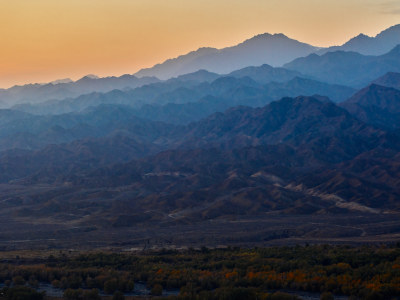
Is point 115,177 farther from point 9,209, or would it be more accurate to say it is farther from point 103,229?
point 103,229

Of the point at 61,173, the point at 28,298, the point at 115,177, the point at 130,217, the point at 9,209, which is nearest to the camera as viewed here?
the point at 28,298

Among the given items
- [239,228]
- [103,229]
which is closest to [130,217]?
[103,229]

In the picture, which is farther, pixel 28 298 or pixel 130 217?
pixel 130 217

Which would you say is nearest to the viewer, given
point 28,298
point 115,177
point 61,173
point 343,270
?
point 28,298

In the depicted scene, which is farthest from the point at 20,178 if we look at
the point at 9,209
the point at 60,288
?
the point at 60,288

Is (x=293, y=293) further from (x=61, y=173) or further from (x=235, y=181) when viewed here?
(x=61, y=173)

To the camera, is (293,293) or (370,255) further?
(370,255)

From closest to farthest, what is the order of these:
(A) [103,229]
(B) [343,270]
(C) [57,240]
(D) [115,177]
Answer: (B) [343,270] < (C) [57,240] < (A) [103,229] < (D) [115,177]

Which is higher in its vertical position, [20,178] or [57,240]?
[20,178]

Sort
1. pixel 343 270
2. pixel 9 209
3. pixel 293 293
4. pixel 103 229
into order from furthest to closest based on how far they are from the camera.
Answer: pixel 9 209 < pixel 103 229 < pixel 343 270 < pixel 293 293

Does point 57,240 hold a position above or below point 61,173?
below
